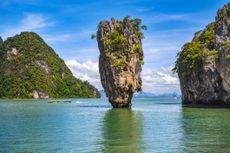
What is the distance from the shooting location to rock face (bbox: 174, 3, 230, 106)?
62.3 m

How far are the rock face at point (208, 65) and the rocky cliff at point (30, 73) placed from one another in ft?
301

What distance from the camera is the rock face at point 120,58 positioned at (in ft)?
214

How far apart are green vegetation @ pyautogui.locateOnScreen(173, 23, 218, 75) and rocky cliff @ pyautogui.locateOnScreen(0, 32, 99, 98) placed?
3717 inches

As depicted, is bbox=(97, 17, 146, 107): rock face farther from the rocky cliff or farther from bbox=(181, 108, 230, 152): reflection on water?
the rocky cliff

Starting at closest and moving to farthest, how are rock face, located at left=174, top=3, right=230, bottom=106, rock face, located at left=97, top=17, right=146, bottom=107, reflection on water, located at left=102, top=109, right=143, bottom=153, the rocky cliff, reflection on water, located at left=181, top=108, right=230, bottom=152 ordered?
reflection on water, located at left=181, top=108, right=230, bottom=152 → reflection on water, located at left=102, top=109, right=143, bottom=153 → rock face, located at left=174, top=3, right=230, bottom=106 → rock face, located at left=97, top=17, right=146, bottom=107 → the rocky cliff

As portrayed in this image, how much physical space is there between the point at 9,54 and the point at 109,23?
129239 millimetres

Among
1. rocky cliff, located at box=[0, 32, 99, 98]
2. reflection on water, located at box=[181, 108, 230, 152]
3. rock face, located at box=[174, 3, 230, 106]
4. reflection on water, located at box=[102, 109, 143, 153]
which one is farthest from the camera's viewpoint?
rocky cliff, located at box=[0, 32, 99, 98]

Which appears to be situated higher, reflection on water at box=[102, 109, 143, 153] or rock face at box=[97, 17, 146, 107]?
rock face at box=[97, 17, 146, 107]

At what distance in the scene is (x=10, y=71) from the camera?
179 metres

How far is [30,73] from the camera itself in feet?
574

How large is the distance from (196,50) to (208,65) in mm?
7644

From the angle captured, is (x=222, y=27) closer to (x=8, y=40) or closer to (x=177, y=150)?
(x=177, y=150)

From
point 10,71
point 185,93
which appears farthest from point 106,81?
point 10,71

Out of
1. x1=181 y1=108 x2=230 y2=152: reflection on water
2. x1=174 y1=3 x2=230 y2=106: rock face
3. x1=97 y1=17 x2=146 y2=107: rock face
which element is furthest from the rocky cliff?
x1=181 y1=108 x2=230 y2=152: reflection on water
